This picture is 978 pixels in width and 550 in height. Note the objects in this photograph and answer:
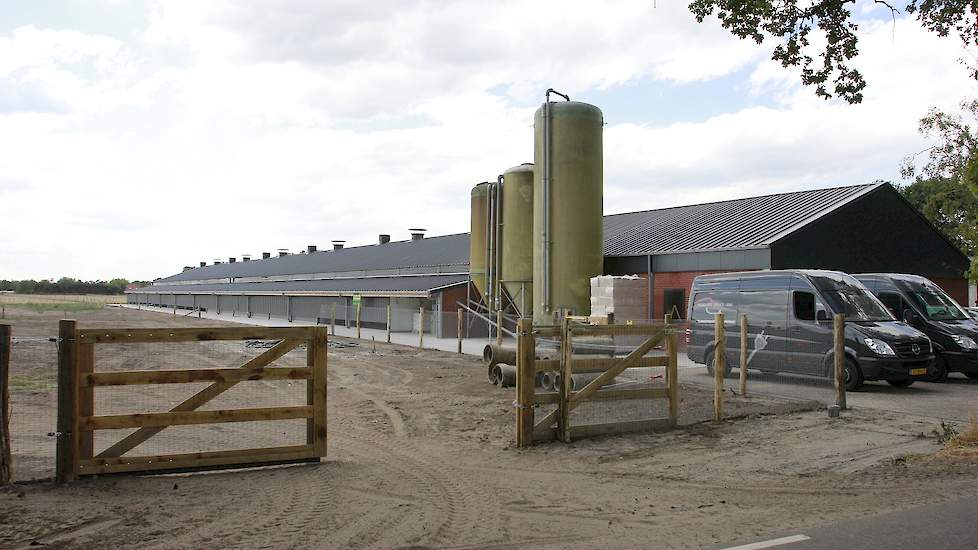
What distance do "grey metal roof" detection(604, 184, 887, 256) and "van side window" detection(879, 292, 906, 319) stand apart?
539 cm

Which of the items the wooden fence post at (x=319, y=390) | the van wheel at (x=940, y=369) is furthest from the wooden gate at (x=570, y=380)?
the van wheel at (x=940, y=369)

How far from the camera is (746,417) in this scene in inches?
447

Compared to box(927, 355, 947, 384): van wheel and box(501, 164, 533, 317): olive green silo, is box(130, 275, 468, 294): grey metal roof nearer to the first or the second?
box(501, 164, 533, 317): olive green silo

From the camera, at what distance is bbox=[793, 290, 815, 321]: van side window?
15312mm

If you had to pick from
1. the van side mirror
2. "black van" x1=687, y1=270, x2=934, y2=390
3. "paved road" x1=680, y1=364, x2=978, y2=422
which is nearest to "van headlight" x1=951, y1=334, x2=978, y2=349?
"paved road" x1=680, y1=364, x2=978, y2=422

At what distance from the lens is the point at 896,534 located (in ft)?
18.6

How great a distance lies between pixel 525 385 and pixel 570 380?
2.42 ft

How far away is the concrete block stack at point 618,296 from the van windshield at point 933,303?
8.46m

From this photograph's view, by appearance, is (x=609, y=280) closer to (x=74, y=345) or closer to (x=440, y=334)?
(x=440, y=334)

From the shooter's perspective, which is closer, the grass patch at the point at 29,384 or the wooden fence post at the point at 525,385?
the wooden fence post at the point at 525,385

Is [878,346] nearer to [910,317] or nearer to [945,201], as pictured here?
[910,317]

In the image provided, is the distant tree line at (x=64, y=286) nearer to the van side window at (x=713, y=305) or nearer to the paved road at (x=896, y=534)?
the van side window at (x=713, y=305)

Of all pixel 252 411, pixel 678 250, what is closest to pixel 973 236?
pixel 252 411

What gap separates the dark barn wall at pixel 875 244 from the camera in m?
24.2
